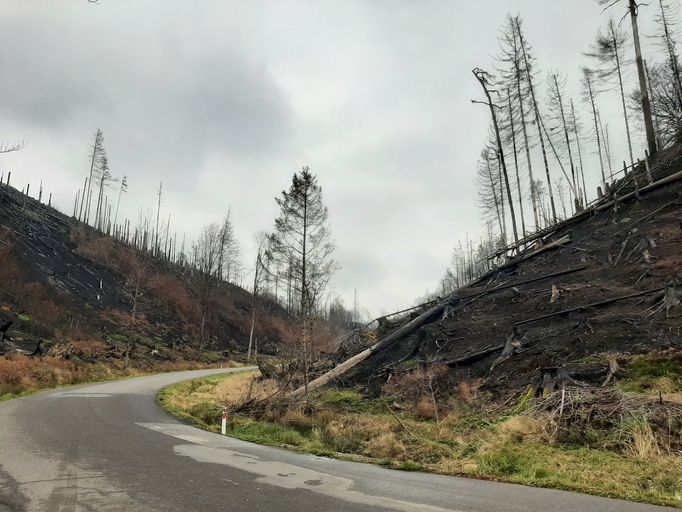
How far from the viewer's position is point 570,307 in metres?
15.2

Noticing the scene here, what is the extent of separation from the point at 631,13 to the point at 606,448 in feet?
74.6

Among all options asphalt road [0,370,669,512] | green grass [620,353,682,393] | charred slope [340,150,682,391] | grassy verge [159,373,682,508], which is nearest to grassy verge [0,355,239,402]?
grassy verge [159,373,682,508]

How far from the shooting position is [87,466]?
7.21 metres

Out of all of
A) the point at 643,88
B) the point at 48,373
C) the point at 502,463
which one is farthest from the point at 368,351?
the point at 643,88

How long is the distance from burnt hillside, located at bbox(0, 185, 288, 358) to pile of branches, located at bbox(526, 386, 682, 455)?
28.3 metres

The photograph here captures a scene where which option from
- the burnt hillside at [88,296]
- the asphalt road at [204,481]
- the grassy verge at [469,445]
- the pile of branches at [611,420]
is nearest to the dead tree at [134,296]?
the burnt hillside at [88,296]

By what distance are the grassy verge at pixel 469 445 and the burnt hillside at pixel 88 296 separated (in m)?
21.0

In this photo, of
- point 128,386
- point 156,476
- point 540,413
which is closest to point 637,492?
point 540,413

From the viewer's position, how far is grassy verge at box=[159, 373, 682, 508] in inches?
267

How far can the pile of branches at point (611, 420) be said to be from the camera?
7812 millimetres

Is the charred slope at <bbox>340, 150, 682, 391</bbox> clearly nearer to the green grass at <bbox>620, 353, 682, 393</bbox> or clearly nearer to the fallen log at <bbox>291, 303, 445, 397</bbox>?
the fallen log at <bbox>291, 303, 445, 397</bbox>

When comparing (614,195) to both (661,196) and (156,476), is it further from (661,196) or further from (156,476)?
(156,476)

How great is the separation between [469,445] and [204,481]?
5802 millimetres

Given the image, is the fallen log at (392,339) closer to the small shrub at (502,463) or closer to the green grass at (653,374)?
the green grass at (653,374)
